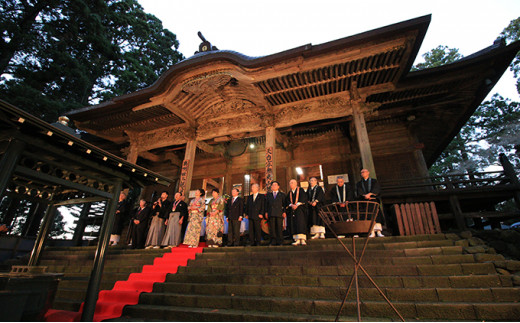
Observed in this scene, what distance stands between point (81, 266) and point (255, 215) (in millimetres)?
4589

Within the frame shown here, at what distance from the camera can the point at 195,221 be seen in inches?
272

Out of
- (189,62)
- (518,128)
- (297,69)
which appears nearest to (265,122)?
(297,69)

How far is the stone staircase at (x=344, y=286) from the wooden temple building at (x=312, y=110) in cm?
310

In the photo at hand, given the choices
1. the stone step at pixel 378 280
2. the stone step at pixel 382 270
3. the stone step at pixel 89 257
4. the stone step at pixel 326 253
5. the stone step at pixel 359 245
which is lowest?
the stone step at pixel 378 280

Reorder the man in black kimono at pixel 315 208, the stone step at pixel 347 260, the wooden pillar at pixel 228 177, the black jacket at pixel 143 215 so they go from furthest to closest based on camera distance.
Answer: the wooden pillar at pixel 228 177
the black jacket at pixel 143 215
the man in black kimono at pixel 315 208
the stone step at pixel 347 260

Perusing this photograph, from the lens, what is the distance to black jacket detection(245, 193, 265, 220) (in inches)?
245

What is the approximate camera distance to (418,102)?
8.48m

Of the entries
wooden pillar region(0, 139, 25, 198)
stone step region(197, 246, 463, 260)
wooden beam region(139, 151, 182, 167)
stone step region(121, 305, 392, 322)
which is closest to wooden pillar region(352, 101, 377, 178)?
stone step region(197, 246, 463, 260)

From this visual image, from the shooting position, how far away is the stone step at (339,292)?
2.99 meters

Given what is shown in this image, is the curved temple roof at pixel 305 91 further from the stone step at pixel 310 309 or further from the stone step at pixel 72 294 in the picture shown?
the stone step at pixel 72 294

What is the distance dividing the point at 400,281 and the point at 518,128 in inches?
716

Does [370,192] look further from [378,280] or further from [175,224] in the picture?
[175,224]

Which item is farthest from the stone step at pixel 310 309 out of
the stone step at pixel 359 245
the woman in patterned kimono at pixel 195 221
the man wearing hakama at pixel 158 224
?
the man wearing hakama at pixel 158 224

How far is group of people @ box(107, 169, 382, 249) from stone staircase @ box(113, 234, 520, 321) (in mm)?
1154
